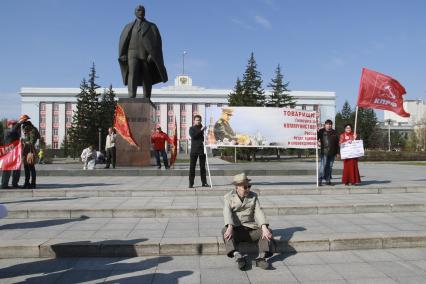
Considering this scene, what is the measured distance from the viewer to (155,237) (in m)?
5.74

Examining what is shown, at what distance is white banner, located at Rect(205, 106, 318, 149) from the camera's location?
10.6 metres

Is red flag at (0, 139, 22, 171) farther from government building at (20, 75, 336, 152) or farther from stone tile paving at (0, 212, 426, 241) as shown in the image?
government building at (20, 75, 336, 152)

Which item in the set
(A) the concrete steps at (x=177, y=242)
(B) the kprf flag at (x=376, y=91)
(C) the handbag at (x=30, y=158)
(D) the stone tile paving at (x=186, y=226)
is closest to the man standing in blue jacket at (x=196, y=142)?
(D) the stone tile paving at (x=186, y=226)

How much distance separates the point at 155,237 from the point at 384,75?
28.0ft

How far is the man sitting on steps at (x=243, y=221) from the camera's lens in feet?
15.9

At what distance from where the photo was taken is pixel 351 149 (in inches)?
429

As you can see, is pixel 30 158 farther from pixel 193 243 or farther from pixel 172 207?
pixel 193 243

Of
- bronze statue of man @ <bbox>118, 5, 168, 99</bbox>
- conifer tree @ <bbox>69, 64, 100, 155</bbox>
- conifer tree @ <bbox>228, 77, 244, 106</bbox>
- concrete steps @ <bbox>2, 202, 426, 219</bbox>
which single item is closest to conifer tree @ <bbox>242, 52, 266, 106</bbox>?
conifer tree @ <bbox>228, 77, 244, 106</bbox>

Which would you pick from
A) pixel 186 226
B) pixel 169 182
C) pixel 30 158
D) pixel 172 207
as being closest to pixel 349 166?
pixel 169 182

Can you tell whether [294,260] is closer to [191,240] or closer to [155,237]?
[191,240]

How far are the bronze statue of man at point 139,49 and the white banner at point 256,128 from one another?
6.17 m

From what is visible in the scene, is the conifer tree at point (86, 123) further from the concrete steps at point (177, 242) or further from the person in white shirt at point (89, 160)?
the concrete steps at point (177, 242)

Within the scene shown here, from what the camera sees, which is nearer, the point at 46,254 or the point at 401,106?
the point at 46,254

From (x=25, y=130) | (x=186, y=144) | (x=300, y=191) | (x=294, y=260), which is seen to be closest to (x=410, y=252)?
(x=294, y=260)
